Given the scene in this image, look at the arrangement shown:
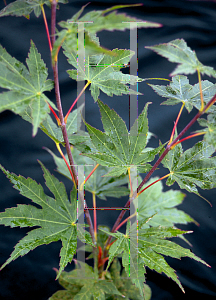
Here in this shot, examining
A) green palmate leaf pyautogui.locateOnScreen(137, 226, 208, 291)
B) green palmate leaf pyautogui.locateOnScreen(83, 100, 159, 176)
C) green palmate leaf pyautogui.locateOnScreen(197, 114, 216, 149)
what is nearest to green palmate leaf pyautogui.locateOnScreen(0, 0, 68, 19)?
green palmate leaf pyautogui.locateOnScreen(83, 100, 159, 176)

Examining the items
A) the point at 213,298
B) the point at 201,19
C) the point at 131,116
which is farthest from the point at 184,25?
the point at 213,298

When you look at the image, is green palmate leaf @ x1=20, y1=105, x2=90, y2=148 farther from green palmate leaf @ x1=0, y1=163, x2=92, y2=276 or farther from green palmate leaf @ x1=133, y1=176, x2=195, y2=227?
green palmate leaf @ x1=133, y1=176, x2=195, y2=227

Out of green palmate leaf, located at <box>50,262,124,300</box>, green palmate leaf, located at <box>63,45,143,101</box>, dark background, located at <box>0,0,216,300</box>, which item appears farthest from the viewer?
dark background, located at <box>0,0,216,300</box>

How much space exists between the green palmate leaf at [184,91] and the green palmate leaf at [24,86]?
20cm

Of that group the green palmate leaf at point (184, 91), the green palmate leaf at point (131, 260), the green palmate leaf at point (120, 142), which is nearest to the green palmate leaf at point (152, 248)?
the green palmate leaf at point (131, 260)

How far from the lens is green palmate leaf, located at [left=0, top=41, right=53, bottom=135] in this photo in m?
0.32

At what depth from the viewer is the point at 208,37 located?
966 mm

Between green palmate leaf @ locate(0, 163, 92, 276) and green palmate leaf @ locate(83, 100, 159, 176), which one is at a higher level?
green palmate leaf @ locate(83, 100, 159, 176)

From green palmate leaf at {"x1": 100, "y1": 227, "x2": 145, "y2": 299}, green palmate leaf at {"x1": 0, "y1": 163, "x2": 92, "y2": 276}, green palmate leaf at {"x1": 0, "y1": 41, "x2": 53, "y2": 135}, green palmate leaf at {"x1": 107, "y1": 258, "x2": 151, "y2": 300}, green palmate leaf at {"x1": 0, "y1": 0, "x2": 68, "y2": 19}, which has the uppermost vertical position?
green palmate leaf at {"x1": 0, "y1": 0, "x2": 68, "y2": 19}

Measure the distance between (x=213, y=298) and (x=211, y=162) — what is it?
71 cm

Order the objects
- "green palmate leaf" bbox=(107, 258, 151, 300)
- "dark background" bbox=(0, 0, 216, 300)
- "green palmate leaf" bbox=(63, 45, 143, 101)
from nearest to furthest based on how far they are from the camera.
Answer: "green palmate leaf" bbox=(63, 45, 143, 101) < "green palmate leaf" bbox=(107, 258, 151, 300) < "dark background" bbox=(0, 0, 216, 300)

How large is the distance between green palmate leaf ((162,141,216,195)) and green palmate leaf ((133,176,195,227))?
214 millimetres

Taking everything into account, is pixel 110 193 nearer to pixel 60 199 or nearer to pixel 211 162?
pixel 60 199

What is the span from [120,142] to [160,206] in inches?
12.2
